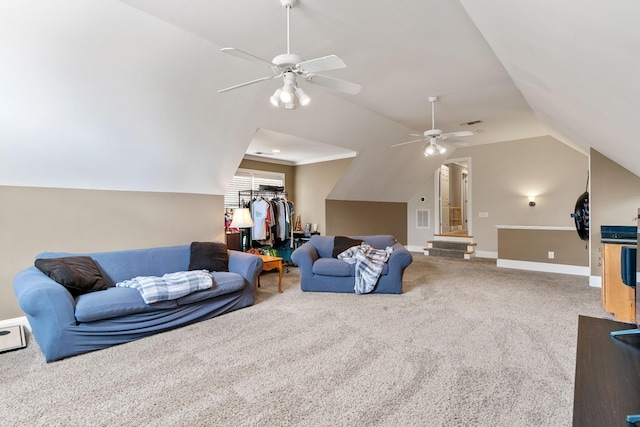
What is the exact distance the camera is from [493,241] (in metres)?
7.81

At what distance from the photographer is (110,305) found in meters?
2.81

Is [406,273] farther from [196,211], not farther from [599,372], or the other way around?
[599,372]

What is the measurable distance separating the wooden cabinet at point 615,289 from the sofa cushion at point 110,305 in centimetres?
481

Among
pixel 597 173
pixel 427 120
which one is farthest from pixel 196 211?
pixel 597 173

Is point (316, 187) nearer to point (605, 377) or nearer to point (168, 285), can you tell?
point (168, 285)

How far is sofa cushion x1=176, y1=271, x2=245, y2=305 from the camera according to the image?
10.9 feet

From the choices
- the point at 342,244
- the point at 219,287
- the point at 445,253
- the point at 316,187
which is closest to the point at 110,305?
the point at 219,287

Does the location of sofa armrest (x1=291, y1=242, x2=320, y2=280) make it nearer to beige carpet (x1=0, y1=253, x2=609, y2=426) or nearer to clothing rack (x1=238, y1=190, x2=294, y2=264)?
beige carpet (x1=0, y1=253, x2=609, y2=426)

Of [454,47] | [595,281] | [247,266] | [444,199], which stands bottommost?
[595,281]

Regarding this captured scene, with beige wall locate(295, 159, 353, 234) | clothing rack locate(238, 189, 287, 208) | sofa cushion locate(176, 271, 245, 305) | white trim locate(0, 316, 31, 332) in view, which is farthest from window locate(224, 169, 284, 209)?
white trim locate(0, 316, 31, 332)

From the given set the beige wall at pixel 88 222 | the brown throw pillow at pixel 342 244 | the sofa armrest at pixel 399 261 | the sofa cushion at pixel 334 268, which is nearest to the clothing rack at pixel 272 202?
the beige wall at pixel 88 222

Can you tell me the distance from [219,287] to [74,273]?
52.3 inches

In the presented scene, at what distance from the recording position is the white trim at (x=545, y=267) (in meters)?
5.70

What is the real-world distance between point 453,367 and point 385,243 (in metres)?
3.00
